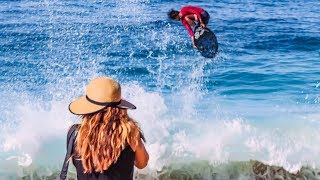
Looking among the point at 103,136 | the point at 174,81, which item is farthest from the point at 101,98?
the point at 174,81

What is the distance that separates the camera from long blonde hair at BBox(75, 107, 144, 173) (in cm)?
396

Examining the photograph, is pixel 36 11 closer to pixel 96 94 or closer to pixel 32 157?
pixel 32 157

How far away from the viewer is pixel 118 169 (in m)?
4.05

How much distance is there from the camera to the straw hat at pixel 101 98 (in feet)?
13.0

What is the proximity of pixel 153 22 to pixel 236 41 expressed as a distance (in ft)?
10.8

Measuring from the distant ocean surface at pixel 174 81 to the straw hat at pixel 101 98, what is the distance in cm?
423

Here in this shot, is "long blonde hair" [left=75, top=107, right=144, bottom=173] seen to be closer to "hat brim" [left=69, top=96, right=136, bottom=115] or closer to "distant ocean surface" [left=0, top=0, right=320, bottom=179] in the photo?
"hat brim" [left=69, top=96, right=136, bottom=115]

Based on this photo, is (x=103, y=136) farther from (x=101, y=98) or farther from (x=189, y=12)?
(x=189, y=12)

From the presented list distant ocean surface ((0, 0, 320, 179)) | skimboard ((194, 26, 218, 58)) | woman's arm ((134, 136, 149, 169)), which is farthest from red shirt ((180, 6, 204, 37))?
woman's arm ((134, 136, 149, 169))

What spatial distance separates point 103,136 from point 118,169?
22cm

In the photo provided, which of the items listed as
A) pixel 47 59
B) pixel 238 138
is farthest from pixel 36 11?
pixel 238 138

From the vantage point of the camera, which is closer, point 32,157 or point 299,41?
point 32,157

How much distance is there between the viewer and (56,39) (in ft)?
68.0

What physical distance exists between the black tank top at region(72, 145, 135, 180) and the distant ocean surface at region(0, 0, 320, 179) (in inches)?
161
